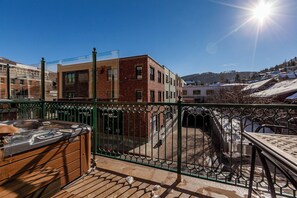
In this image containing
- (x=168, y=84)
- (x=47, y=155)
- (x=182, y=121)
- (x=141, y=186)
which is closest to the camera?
(x=47, y=155)

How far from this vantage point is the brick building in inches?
567

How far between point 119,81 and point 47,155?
1426 cm

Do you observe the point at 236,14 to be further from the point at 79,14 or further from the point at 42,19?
the point at 42,19

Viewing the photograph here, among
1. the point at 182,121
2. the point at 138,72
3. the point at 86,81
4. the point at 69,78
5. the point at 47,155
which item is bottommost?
the point at 47,155

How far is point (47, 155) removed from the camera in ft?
5.34

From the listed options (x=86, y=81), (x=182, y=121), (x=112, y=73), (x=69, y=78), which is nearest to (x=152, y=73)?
(x=112, y=73)

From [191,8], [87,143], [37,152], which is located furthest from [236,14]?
[37,152]

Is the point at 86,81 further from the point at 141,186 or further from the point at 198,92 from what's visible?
the point at 198,92

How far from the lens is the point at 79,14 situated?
298 inches

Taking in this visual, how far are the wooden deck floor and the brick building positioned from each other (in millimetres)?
10536

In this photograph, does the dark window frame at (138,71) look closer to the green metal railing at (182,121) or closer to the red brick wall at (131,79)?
the red brick wall at (131,79)

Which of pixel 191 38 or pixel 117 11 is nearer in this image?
pixel 117 11

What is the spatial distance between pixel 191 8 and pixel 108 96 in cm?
1219

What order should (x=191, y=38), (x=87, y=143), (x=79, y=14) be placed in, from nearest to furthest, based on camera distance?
(x=87, y=143), (x=79, y=14), (x=191, y=38)
